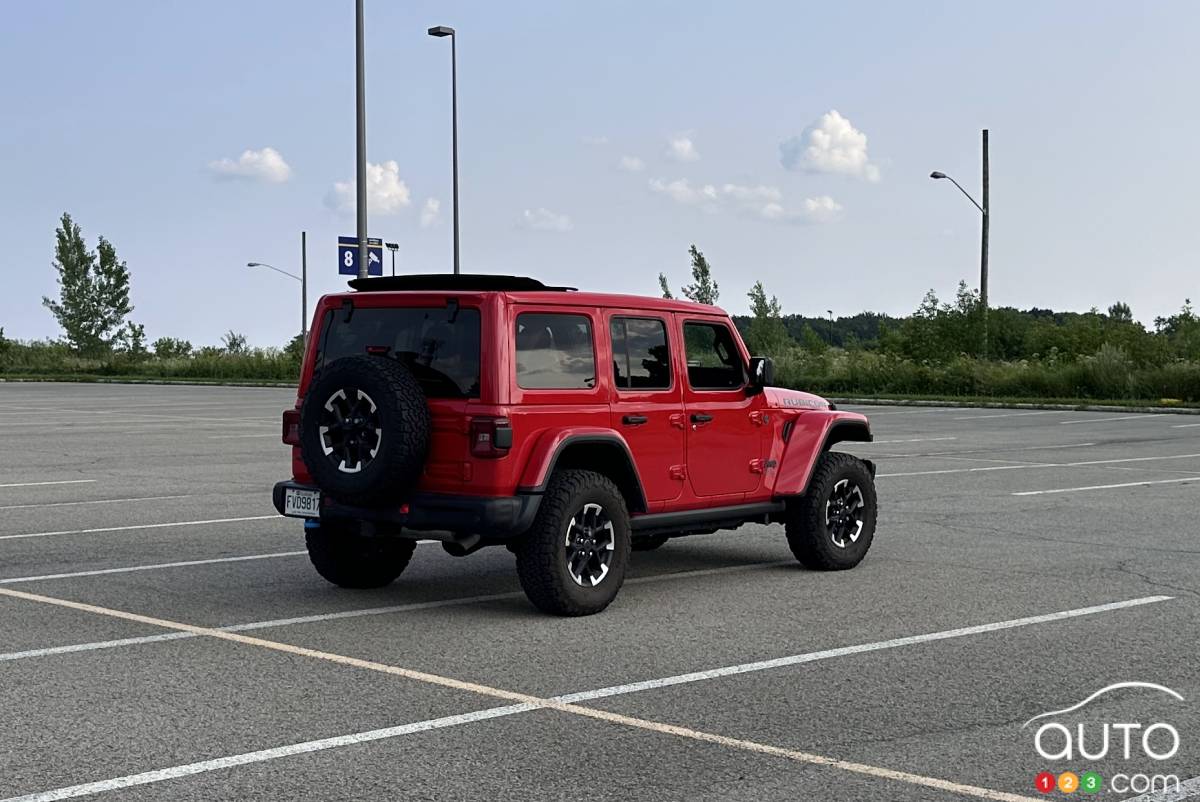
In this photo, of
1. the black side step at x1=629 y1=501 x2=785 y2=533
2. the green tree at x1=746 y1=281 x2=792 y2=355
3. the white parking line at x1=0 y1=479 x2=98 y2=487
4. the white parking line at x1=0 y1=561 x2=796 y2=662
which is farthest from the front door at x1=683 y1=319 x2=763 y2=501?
the green tree at x1=746 y1=281 x2=792 y2=355

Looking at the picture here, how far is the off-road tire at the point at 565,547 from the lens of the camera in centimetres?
837

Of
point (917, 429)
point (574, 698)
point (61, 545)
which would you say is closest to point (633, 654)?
point (574, 698)

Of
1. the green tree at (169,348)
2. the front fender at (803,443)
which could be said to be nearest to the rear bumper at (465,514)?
the front fender at (803,443)

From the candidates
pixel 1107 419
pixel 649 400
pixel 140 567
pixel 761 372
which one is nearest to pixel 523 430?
pixel 649 400

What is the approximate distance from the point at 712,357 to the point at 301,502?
2.80m

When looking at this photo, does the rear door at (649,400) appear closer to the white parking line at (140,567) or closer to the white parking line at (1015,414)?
the white parking line at (140,567)

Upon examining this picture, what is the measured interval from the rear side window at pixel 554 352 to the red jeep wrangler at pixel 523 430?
11mm

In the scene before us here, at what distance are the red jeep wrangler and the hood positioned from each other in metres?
0.18

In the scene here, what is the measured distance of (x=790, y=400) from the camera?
34.1 feet

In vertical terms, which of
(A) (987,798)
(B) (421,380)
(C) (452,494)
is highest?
(B) (421,380)

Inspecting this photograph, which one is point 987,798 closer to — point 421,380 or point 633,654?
point 633,654

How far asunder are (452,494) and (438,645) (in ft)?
3.06

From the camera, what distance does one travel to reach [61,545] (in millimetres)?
11562

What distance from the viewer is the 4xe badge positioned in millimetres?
5406
